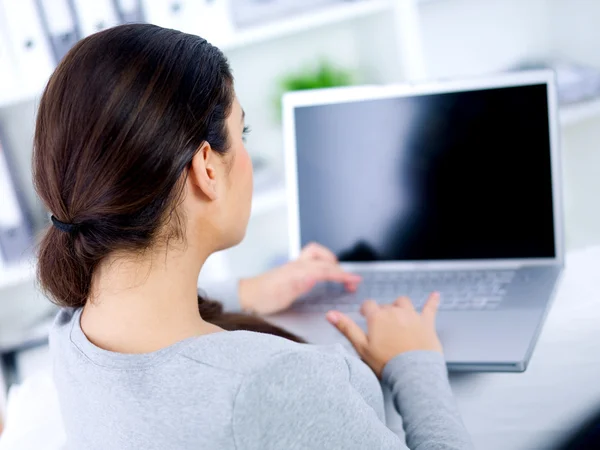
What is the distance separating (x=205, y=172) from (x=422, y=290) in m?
0.54

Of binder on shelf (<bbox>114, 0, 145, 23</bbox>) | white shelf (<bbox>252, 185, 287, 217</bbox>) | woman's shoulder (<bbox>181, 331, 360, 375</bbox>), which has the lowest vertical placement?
white shelf (<bbox>252, 185, 287, 217</bbox>)

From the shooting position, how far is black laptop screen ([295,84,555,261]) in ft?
3.61

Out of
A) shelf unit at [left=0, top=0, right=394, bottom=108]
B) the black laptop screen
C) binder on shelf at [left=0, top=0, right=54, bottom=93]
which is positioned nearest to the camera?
the black laptop screen

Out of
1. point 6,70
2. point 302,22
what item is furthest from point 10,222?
point 302,22

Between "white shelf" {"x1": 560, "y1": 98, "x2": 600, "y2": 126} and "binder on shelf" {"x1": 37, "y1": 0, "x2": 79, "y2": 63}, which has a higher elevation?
"binder on shelf" {"x1": 37, "y1": 0, "x2": 79, "y2": 63}

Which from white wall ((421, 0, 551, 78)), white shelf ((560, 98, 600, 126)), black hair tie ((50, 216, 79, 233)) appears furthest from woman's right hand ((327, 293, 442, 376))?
white wall ((421, 0, 551, 78))

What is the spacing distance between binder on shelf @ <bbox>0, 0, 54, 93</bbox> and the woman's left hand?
2.53ft

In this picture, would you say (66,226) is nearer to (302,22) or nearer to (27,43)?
(27,43)

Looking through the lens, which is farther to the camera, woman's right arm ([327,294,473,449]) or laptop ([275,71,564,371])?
laptop ([275,71,564,371])

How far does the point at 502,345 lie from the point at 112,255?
504 millimetres

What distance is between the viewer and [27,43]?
1.56 metres

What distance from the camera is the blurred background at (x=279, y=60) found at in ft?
5.23

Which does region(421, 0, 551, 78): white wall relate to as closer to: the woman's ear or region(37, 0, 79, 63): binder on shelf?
region(37, 0, 79, 63): binder on shelf

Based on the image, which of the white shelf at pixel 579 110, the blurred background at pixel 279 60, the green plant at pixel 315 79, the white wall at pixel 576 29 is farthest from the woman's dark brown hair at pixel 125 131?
the white wall at pixel 576 29
